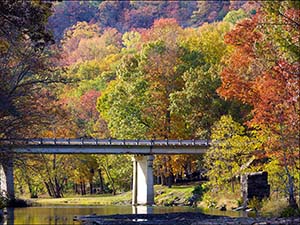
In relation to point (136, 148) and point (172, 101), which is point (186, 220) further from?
point (172, 101)

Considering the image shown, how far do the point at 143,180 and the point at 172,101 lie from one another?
755 cm

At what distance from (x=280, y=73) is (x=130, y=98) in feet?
106

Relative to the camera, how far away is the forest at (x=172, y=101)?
3350 cm

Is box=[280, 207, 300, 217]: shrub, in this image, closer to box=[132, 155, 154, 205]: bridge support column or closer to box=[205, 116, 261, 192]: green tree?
box=[205, 116, 261, 192]: green tree

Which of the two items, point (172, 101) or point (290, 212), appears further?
point (172, 101)

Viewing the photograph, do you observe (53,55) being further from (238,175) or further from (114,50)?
(114,50)

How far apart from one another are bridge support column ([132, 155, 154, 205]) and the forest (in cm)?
447

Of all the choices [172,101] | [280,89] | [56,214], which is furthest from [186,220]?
[172,101]

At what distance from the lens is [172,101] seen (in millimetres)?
69312

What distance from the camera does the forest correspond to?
3350 cm

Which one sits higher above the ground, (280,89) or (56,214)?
(280,89)

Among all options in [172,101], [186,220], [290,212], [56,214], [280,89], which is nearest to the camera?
[186,220]

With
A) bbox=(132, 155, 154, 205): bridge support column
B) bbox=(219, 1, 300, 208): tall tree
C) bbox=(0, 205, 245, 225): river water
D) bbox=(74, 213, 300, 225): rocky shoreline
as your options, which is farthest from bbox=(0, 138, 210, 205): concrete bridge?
bbox=(74, 213, 300, 225): rocky shoreline

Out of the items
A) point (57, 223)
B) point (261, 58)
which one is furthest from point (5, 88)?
point (261, 58)
